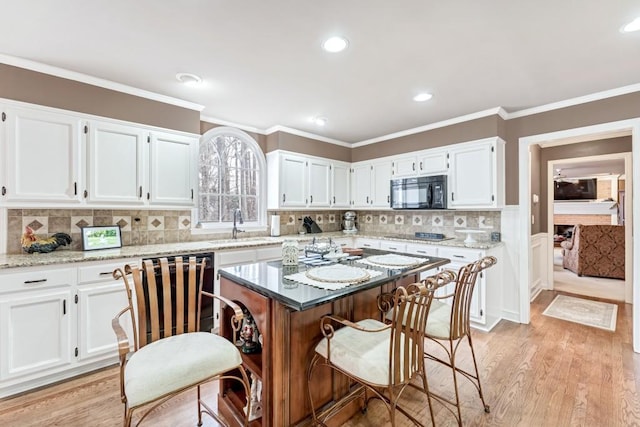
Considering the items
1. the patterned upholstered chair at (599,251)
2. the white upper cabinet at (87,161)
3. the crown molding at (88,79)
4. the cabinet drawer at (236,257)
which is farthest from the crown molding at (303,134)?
the patterned upholstered chair at (599,251)

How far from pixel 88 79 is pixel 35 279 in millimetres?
1719

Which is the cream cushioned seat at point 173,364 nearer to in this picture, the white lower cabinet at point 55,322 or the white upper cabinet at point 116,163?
the white lower cabinet at point 55,322

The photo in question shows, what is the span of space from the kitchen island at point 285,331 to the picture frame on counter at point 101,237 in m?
1.60

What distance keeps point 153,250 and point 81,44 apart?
169 cm

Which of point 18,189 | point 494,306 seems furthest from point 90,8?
point 494,306

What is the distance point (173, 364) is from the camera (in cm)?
128

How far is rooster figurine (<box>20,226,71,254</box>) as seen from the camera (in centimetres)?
228

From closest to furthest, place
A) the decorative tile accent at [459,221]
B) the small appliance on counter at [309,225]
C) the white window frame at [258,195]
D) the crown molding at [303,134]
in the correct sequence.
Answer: the white window frame at [258,195]
the decorative tile accent at [459,221]
the crown molding at [303,134]
the small appliance on counter at [309,225]

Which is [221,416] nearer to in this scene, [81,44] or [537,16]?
[81,44]

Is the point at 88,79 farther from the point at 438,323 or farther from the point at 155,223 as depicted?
the point at 438,323

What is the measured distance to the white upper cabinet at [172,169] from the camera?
285 cm

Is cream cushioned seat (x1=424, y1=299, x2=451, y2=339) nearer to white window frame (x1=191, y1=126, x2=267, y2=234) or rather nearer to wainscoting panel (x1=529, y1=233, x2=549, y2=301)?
white window frame (x1=191, y1=126, x2=267, y2=234)

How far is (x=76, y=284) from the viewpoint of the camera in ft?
7.11

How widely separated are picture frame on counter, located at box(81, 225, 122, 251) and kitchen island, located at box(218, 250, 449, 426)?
160cm
